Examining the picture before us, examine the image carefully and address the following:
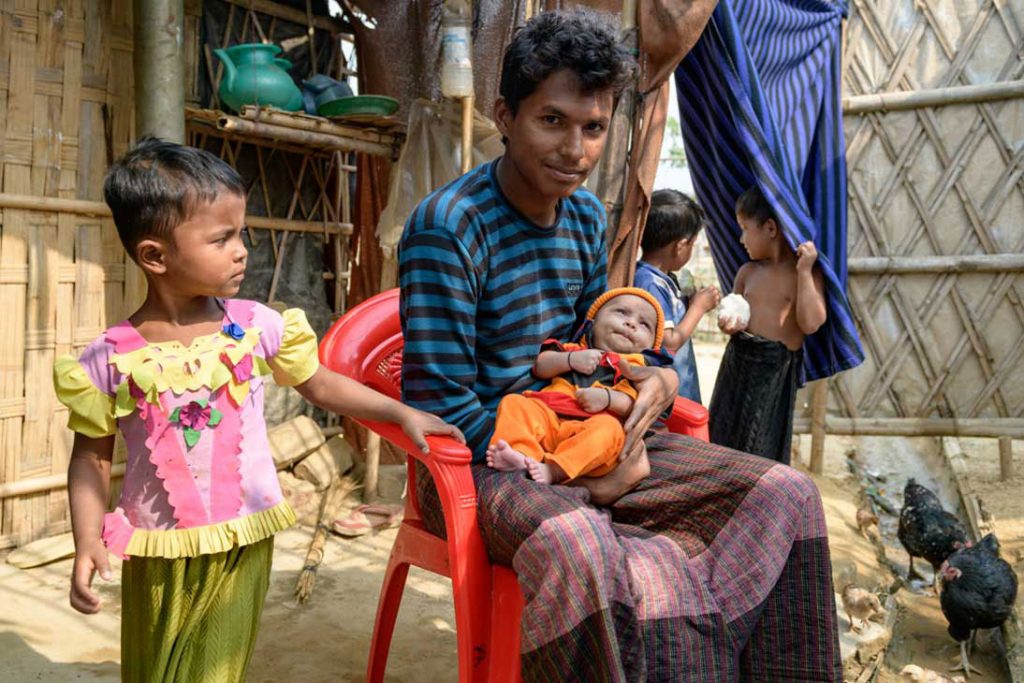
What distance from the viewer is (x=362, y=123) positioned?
473 cm

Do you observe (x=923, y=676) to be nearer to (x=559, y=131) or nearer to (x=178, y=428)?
(x=559, y=131)

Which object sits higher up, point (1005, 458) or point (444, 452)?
point (444, 452)

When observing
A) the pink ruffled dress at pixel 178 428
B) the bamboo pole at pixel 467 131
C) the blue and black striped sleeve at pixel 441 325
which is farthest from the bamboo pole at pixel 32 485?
the blue and black striped sleeve at pixel 441 325

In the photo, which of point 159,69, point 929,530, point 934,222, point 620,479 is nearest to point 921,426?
point 934,222

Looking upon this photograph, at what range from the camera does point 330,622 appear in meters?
3.34

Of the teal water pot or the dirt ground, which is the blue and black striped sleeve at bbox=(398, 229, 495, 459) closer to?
the dirt ground

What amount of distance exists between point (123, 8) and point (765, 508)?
3.75 metres

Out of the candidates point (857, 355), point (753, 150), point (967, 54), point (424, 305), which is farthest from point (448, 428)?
point (967, 54)

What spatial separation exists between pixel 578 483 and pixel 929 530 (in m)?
2.98

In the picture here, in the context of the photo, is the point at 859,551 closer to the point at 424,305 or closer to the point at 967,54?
the point at 967,54

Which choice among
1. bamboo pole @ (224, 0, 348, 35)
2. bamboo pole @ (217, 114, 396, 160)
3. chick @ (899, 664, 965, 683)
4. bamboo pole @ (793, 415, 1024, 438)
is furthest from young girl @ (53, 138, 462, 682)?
bamboo pole @ (793, 415, 1024, 438)

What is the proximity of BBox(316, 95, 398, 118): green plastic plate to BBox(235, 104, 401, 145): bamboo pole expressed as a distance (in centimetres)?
9

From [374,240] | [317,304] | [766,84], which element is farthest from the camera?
[317,304]

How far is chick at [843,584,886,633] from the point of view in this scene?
3.55 meters
